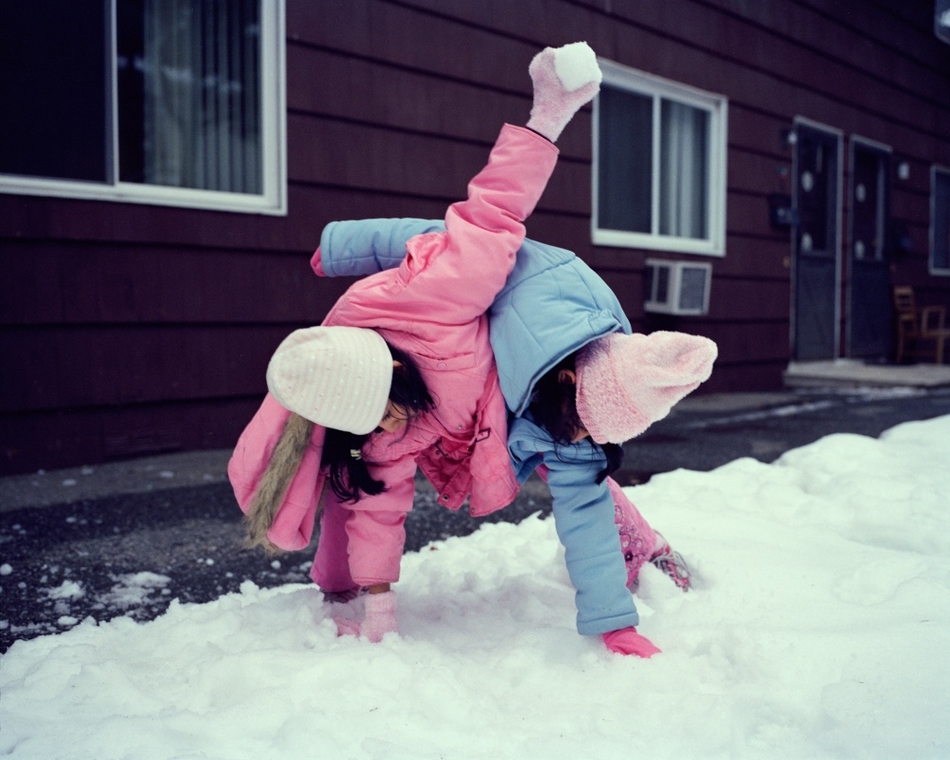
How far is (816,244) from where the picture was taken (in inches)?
334

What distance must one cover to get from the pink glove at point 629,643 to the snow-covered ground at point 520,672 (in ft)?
0.09

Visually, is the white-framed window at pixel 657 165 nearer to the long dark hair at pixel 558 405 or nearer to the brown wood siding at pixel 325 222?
the brown wood siding at pixel 325 222

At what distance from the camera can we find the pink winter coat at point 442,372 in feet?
5.31

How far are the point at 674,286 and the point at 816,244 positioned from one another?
119 inches

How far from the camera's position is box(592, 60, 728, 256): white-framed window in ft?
20.6

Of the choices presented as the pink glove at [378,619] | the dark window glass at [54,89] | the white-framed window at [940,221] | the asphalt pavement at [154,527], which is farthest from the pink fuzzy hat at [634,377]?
the white-framed window at [940,221]

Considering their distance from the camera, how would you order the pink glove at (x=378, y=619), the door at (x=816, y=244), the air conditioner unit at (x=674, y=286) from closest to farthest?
the pink glove at (x=378, y=619)
the air conditioner unit at (x=674, y=286)
the door at (x=816, y=244)

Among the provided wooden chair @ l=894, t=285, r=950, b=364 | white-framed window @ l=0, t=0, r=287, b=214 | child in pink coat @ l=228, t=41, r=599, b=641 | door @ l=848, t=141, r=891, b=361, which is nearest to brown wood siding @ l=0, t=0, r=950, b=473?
white-framed window @ l=0, t=0, r=287, b=214

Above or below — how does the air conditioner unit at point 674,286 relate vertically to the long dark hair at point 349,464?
above

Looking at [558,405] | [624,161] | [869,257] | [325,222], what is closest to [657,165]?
[624,161]

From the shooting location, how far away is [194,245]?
156 inches

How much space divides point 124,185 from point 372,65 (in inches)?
58.0

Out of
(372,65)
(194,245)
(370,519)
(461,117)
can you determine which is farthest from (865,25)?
(370,519)

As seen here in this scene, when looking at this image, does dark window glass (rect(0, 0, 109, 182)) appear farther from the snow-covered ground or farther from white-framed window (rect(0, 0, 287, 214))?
the snow-covered ground
